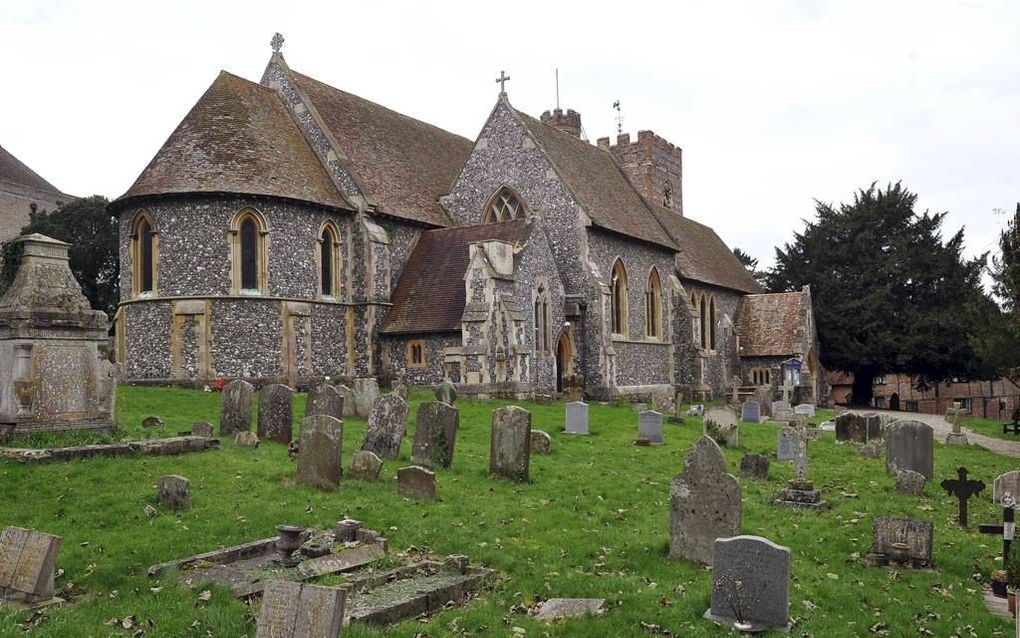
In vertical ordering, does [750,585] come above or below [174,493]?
below

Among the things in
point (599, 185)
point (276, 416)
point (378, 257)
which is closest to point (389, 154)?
point (378, 257)

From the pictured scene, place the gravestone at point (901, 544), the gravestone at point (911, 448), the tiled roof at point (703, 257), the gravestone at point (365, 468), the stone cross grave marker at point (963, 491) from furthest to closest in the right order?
the tiled roof at point (703, 257), the gravestone at point (911, 448), the gravestone at point (365, 468), the stone cross grave marker at point (963, 491), the gravestone at point (901, 544)

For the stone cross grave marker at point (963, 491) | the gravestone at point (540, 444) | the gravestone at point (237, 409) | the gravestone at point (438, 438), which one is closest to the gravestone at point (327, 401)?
the gravestone at point (237, 409)

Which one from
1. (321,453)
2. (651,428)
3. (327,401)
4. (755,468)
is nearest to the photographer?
(321,453)

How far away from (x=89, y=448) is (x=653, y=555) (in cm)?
758

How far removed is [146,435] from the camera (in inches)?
535

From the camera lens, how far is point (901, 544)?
29.3 ft

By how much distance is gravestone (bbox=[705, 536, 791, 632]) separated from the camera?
705 cm

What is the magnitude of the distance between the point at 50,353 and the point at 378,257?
559 inches

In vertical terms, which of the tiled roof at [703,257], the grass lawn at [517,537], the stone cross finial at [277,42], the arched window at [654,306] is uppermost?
the stone cross finial at [277,42]

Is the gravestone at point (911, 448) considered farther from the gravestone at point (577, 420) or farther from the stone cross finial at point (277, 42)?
the stone cross finial at point (277, 42)

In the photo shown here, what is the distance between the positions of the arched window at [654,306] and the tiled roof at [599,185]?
1.44 metres

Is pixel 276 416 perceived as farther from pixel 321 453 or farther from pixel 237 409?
pixel 321 453

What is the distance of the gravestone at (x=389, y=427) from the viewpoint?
13.6 metres
